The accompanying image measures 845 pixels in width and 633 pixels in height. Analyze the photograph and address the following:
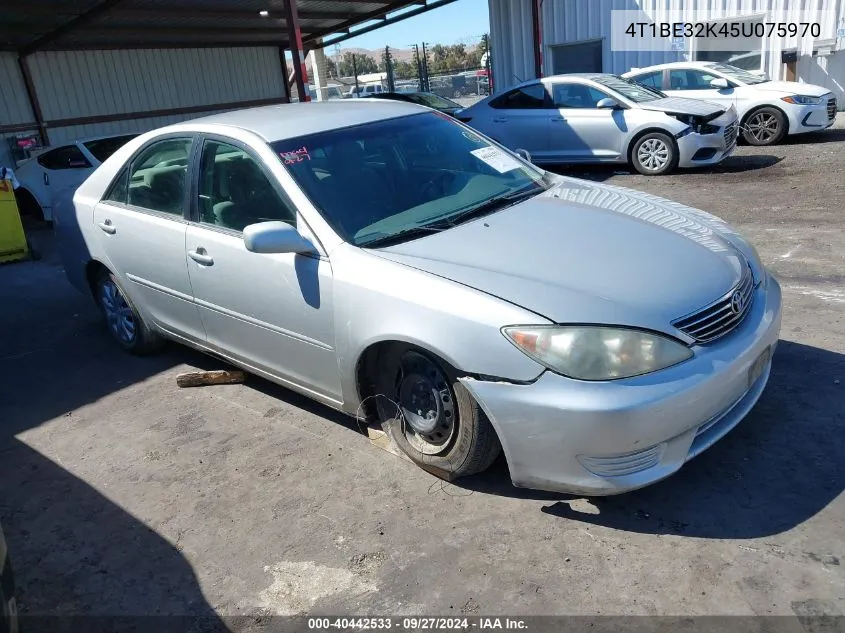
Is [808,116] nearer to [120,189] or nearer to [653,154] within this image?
[653,154]

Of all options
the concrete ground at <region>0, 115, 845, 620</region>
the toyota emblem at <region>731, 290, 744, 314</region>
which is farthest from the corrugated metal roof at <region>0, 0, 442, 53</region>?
the toyota emblem at <region>731, 290, 744, 314</region>

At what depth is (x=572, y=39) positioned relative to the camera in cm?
1792

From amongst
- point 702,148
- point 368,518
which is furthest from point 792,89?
point 368,518

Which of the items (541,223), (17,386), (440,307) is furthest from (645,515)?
(17,386)

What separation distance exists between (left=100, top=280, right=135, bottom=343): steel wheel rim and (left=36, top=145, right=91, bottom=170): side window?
5.51 metres

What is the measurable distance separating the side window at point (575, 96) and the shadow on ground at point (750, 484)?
26.2ft

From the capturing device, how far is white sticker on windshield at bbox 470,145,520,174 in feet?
13.9

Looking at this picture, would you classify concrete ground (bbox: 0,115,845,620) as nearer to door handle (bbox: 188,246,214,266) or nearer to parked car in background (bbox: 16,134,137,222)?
door handle (bbox: 188,246,214,266)

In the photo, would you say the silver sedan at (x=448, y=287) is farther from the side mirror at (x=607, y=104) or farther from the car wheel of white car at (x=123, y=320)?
the side mirror at (x=607, y=104)

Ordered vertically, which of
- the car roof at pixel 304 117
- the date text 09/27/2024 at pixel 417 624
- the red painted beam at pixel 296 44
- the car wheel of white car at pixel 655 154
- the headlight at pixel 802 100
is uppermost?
the red painted beam at pixel 296 44

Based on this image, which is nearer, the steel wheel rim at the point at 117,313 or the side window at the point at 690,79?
the steel wheel rim at the point at 117,313

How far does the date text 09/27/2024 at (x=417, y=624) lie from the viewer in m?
2.54

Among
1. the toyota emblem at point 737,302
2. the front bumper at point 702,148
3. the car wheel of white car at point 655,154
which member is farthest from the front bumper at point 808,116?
the toyota emblem at point 737,302

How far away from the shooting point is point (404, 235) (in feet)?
11.3
